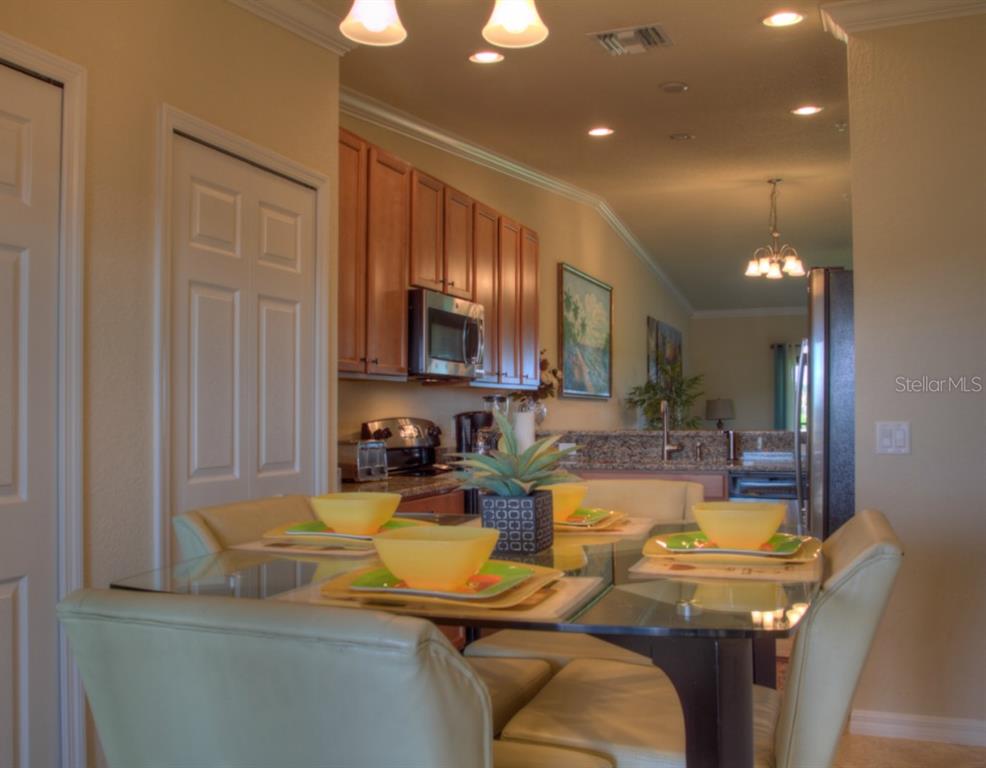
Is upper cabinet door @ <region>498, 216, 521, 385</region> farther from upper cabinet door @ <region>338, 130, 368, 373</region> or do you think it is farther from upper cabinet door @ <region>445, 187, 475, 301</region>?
upper cabinet door @ <region>338, 130, 368, 373</region>

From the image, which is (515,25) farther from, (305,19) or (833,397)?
(833,397)

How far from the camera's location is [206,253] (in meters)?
2.87

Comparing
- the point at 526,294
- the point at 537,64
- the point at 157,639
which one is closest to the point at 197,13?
the point at 537,64

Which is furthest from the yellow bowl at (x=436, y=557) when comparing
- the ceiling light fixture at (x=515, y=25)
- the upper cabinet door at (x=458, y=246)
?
the upper cabinet door at (x=458, y=246)

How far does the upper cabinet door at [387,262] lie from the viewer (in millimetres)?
3850

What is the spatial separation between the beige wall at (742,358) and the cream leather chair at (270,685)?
12.1 m

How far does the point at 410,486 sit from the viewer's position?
Answer: 3.68 m

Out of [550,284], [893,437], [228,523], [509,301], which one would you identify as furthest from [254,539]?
[550,284]

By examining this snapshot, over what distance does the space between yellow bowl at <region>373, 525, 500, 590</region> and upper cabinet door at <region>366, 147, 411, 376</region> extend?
245 centimetres

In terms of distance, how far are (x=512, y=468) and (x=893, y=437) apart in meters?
1.89

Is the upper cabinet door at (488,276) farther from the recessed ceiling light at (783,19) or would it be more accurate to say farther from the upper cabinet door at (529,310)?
the recessed ceiling light at (783,19)

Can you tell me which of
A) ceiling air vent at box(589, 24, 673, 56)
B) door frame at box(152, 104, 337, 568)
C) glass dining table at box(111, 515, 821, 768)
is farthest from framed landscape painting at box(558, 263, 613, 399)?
glass dining table at box(111, 515, 821, 768)

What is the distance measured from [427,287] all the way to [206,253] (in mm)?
1559

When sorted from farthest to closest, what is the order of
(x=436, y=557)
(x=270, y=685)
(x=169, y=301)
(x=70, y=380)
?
(x=169, y=301)
(x=70, y=380)
(x=436, y=557)
(x=270, y=685)
